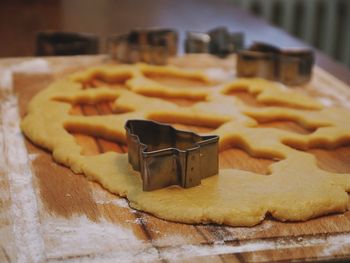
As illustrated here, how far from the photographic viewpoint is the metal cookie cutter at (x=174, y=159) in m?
0.87

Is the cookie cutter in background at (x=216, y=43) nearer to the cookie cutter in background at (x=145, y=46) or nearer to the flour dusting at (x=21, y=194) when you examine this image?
the cookie cutter in background at (x=145, y=46)

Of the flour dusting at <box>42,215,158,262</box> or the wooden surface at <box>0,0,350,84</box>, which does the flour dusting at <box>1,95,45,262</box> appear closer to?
the flour dusting at <box>42,215,158,262</box>

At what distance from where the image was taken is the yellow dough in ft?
2.80

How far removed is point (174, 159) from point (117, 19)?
4.57 feet

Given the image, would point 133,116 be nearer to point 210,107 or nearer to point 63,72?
point 210,107

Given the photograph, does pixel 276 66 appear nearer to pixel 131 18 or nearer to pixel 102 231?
pixel 102 231

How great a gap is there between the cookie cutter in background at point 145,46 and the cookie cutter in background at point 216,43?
2.6 inches

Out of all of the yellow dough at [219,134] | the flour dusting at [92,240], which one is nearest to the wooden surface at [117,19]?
the yellow dough at [219,134]

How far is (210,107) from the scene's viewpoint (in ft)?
4.00

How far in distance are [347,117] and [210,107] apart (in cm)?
25

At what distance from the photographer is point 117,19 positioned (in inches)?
86.4

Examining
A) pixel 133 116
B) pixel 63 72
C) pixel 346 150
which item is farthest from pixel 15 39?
pixel 346 150

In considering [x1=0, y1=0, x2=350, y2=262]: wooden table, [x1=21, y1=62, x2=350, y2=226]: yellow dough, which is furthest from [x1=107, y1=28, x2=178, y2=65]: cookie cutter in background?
[x1=0, y1=0, x2=350, y2=262]: wooden table

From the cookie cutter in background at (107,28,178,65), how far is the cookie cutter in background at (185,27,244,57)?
0.07 meters
